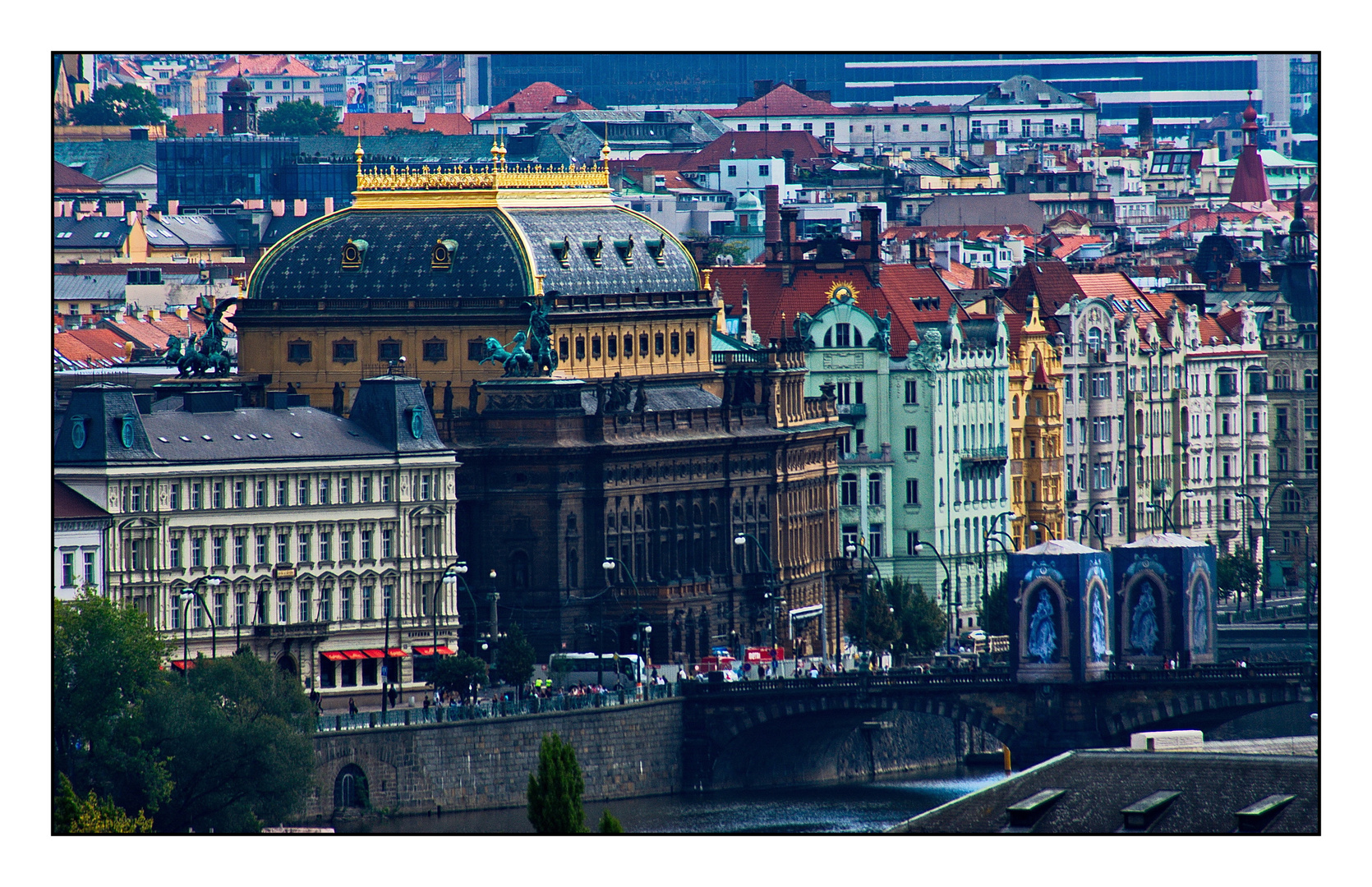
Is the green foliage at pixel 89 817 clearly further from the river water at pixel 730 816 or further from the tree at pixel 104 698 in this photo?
the river water at pixel 730 816

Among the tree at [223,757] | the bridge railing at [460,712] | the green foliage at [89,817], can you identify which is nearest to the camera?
the green foliage at [89,817]

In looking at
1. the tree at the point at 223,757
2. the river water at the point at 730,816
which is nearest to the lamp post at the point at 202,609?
the river water at the point at 730,816

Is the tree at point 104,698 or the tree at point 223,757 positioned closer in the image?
the tree at point 104,698

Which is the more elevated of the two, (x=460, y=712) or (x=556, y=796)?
(x=460, y=712)

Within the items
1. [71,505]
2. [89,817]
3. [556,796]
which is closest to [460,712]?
[71,505]

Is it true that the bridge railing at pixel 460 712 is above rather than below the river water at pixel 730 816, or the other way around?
above

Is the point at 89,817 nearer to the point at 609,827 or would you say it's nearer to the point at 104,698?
the point at 104,698

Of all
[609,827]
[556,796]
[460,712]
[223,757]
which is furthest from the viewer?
[460,712]

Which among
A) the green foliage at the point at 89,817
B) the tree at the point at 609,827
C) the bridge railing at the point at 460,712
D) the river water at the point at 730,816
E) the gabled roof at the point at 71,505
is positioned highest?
the gabled roof at the point at 71,505
